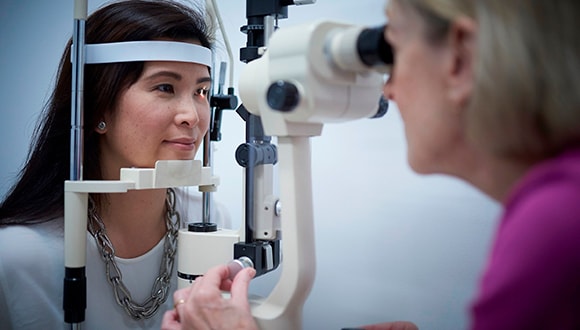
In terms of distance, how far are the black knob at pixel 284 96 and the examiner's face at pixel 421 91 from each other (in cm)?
16

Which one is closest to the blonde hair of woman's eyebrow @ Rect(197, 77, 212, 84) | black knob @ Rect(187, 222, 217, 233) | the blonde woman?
the blonde woman

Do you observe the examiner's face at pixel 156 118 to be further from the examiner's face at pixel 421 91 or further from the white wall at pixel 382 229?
the examiner's face at pixel 421 91

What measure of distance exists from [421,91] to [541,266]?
23cm

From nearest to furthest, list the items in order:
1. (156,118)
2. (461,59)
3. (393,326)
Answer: (461,59)
(393,326)
(156,118)

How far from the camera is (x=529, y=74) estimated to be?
0.43 metres

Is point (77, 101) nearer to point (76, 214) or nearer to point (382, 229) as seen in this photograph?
point (76, 214)

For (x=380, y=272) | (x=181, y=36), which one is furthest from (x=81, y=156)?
(x=380, y=272)

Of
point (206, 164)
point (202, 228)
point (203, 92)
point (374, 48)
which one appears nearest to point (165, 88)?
point (203, 92)

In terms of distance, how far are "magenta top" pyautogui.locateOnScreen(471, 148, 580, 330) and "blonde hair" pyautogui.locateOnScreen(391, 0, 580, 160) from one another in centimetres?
5

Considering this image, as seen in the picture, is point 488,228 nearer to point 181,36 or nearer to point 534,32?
point 534,32

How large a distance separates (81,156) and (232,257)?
0.42m

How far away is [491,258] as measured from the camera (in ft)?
1.41

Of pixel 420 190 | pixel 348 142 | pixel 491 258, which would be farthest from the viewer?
pixel 348 142

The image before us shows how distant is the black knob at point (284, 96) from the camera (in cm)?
68
